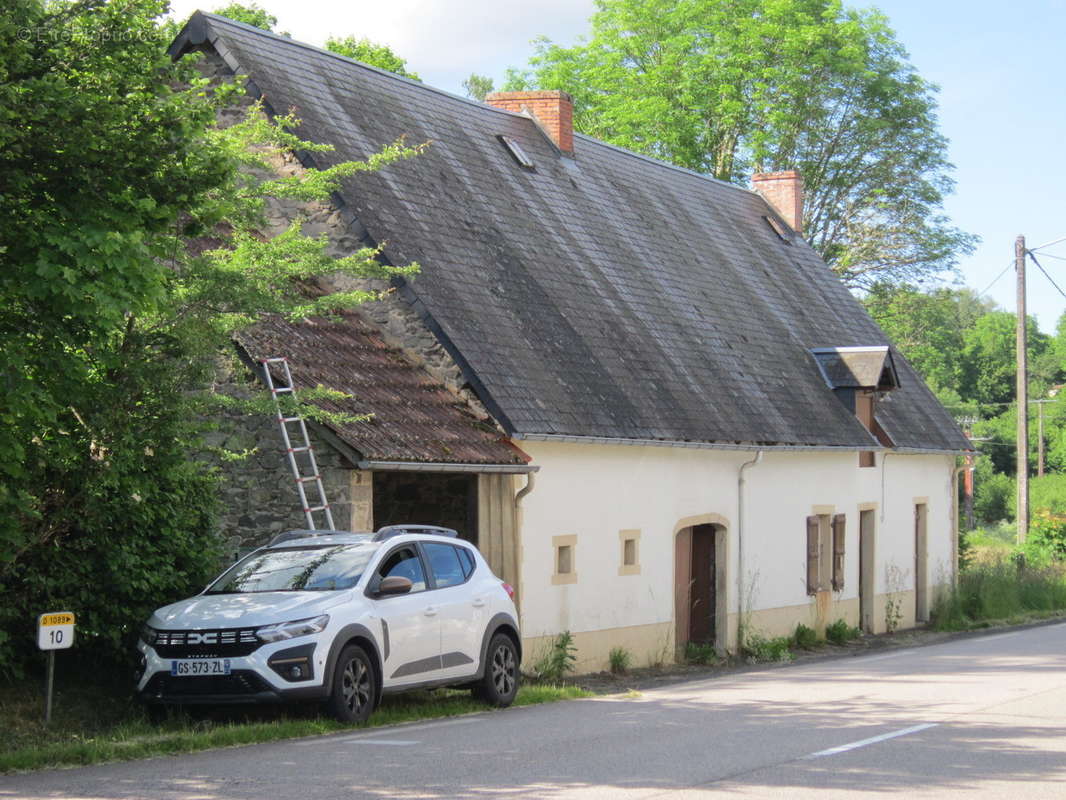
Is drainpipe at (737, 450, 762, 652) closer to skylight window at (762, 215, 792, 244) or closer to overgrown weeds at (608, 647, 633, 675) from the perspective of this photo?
overgrown weeds at (608, 647, 633, 675)

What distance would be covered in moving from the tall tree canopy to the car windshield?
27.3 metres

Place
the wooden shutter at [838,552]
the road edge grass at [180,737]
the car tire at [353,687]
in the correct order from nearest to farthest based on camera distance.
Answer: the road edge grass at [180,737] < the car tire at [353,687] < the wooden shutter at [838,552]

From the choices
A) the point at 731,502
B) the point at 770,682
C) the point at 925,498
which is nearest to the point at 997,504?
the point at 925,498

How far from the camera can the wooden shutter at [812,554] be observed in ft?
85.1

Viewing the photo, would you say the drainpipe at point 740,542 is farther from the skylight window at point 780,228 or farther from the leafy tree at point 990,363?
the leafy tree at point 990,363

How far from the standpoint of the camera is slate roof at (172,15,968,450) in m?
19.4

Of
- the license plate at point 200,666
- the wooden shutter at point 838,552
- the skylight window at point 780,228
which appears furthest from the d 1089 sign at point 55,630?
the skylight window at point 780,228

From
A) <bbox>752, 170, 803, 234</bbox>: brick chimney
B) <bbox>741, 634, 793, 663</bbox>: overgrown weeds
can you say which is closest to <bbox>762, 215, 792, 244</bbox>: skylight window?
<bbox>752, 170, 803, 234</bbox>: brick chimney

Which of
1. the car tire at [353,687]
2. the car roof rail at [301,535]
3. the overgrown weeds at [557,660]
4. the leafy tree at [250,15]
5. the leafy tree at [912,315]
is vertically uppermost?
the leafy tree at [250,15]

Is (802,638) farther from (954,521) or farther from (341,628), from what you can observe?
(341,628)

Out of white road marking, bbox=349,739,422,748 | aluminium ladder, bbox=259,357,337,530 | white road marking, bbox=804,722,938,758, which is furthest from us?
aluminium ladder, bbox=259,357,337,530

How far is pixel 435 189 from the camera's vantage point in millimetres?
21609

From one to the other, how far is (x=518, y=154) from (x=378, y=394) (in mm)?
9175

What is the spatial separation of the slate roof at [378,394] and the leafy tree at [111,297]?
84.8 inches
